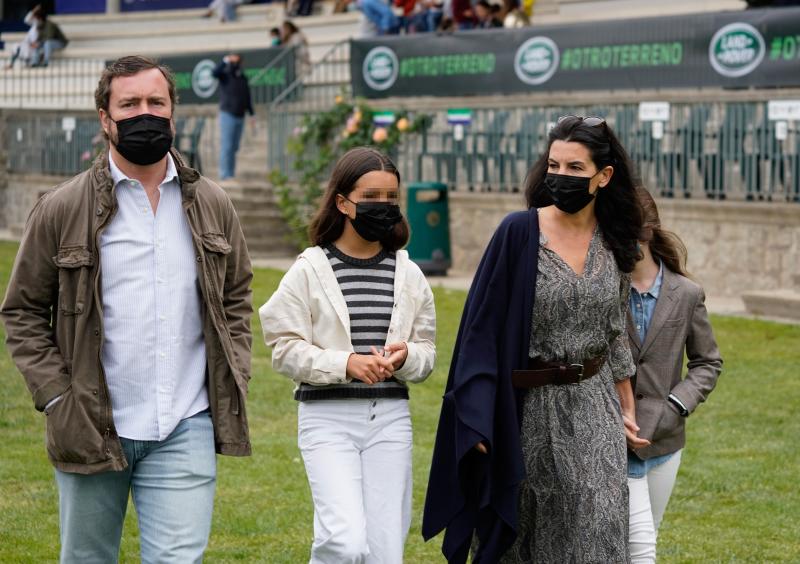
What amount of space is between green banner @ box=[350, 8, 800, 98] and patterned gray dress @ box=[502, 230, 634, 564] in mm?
12261

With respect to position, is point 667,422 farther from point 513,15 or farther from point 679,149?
point 513,15

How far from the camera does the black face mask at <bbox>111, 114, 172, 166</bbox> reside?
4641 millimetres

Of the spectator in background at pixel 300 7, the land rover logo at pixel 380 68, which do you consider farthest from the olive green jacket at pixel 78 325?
the spectator in background at pixel 300 7

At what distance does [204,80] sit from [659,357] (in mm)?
22529

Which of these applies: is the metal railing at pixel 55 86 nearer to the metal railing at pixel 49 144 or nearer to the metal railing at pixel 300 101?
the metal railing at pixel 49 144

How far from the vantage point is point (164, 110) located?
15.5 feet

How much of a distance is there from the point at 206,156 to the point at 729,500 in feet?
61.9

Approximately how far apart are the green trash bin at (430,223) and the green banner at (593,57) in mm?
1779

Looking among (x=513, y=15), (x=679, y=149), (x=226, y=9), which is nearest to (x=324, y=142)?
(x=513, y=15)

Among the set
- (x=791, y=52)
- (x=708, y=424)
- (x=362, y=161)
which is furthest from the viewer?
(x=791, y=52)

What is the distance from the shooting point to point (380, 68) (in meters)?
22.1

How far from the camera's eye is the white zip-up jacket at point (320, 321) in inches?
207

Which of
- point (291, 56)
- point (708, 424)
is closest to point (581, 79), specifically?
point (291, 56)

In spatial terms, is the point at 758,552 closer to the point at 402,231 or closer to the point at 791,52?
the point at 402,231
